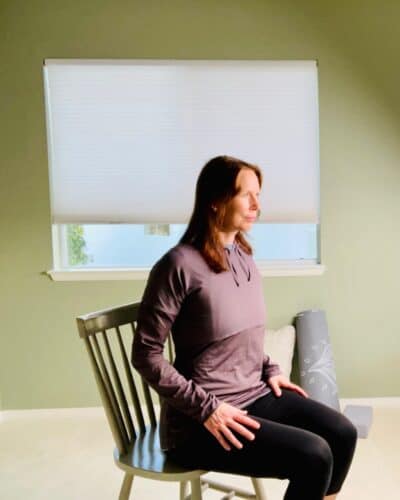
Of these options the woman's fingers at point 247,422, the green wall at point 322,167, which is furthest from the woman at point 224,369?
the green wall at point 322,167

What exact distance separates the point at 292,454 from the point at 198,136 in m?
1.80

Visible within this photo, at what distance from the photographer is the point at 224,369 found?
1.29m

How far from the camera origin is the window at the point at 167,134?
2527mm

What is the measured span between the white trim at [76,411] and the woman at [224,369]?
146 cm

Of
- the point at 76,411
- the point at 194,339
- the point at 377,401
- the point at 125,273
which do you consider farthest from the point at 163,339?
the point at 377,401

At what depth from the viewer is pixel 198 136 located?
2564 millimetres

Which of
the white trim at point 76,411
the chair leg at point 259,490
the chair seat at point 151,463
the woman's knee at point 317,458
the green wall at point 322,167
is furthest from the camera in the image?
the white trim at point 76,411

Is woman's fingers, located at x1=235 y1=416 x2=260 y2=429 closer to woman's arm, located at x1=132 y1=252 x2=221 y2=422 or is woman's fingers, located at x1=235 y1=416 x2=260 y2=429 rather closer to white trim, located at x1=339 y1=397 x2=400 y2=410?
woman's arm, located at x1=132 y1=252 x2=221 y2=422

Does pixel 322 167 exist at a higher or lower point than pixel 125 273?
higher

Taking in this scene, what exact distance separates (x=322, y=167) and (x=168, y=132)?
849 millimetres

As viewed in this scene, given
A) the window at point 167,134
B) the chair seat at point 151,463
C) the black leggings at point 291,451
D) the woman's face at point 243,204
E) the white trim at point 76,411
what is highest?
the window at point 167,134

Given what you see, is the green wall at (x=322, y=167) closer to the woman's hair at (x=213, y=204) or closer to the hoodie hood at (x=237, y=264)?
the hoodie hood at (x=237, y=264)

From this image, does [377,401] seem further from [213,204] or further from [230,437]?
[213,204]

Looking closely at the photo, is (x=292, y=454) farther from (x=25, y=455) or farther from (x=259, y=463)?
(x=25, y=455)
